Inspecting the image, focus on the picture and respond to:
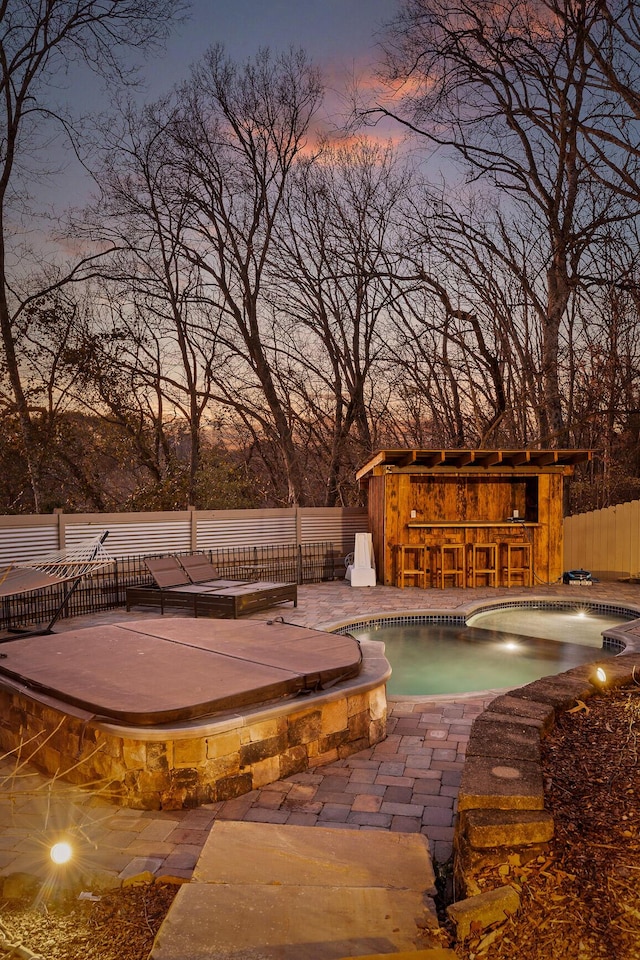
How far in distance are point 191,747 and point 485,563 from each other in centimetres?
960

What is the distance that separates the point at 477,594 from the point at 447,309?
31.8 ft

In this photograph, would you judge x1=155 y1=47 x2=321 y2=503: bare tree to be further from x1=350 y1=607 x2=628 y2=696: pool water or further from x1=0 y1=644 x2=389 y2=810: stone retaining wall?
x1=0 y1=644 x2=389 y2=810: stone retaining wall

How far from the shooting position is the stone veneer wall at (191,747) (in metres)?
3.51

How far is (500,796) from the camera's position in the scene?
7.48 feet

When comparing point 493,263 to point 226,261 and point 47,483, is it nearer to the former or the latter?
point 226,261

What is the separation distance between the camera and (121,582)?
10336mm

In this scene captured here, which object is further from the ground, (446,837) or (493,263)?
(493,263)

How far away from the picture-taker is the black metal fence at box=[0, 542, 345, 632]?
9000 mm

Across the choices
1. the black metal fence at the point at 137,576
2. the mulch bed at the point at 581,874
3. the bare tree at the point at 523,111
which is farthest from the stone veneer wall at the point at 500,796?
the bare tree at the point at 523,111

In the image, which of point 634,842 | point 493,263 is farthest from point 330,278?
point 634,842

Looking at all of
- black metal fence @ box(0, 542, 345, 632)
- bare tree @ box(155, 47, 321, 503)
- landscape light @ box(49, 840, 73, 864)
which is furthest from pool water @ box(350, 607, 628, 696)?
bare tree @ box(155, 47, 321, 503)

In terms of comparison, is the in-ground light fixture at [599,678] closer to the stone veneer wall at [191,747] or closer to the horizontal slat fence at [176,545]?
the stone veneer wall at [191,747]

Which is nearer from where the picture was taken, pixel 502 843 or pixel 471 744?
pixel 502 843

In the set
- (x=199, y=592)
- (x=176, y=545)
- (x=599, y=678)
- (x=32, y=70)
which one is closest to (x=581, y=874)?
(x=599, y=678)
